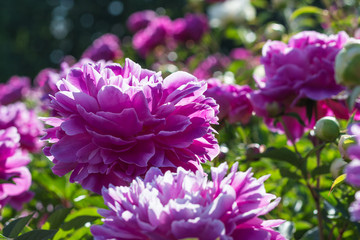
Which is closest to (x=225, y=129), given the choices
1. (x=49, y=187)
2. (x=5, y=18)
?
(x=49, y=187)

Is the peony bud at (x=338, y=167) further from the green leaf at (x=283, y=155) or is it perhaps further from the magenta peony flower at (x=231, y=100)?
the magenta peony flower at (x=231, y=100)

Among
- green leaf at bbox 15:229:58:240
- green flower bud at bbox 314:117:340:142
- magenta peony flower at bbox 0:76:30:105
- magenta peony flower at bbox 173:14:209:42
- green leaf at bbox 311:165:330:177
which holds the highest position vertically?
green flower bud at bbox 314:117:340:142

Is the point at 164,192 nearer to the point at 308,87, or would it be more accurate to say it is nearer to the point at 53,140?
the point at 53,140

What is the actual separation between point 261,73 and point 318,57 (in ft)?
1.24

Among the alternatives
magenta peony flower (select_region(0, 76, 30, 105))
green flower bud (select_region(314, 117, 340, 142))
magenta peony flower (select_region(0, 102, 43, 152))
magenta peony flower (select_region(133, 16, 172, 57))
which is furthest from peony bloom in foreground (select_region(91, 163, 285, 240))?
magenta peony flower (select_region(0, 76, 30, 105))

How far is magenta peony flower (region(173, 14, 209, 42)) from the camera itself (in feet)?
8.30

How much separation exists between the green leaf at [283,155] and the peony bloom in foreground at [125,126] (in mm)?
163

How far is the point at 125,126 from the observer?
0.70 meters

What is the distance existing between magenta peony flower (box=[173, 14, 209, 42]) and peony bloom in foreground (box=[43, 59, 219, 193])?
1.83m

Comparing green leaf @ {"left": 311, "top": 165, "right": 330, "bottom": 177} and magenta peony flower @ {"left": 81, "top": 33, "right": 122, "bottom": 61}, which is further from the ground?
green leaf @ {"left": 311, "top": 165, "right": 330, "bottom": 177}

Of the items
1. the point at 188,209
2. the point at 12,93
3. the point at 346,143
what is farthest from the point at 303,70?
the point at 12,93

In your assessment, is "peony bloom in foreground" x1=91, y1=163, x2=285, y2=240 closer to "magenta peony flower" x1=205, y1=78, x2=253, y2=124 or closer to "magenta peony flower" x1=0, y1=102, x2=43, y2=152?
"magenta peony flower" x1=205, y1=78, x2=253, y2=124

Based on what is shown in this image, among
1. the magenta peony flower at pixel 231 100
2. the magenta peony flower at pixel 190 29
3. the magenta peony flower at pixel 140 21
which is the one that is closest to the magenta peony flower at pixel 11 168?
the magenta peony flower at pixel 231 100

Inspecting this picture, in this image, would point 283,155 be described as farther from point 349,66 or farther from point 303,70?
point 349,66
